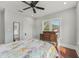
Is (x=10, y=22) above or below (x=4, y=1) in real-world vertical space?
below

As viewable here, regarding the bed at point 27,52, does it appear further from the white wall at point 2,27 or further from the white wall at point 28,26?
the white wall at point 2,27

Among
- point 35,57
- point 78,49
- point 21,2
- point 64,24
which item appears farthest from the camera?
point 78,49

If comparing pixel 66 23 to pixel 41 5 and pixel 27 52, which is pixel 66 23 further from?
pixel 27 52

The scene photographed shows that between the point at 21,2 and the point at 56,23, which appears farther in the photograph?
the point at 21,2

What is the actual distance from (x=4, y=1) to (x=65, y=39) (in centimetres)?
236

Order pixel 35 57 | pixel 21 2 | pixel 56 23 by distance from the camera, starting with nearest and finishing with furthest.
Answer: pixel 35 57, pixel 56 23, pixel 21 2

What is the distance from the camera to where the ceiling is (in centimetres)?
274

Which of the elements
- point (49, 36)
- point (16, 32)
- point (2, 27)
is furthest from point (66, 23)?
point (2, 27)

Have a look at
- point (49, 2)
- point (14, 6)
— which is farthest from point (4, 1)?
point (49, 2)

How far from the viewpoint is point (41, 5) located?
3000mm

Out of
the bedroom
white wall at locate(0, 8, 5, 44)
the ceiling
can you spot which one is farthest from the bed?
white wall at locate(0, 8, 5, 44)

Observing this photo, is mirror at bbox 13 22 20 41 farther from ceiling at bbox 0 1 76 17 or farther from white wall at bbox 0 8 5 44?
white wall at bbox 0 8 5 44

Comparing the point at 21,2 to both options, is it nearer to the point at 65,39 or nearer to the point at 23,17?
the point at 23,17

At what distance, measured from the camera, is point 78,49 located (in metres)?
3.37
